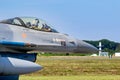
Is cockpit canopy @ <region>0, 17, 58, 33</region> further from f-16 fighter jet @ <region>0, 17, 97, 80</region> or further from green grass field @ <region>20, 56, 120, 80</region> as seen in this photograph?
green grass field @ <region>20, 56, 120, 80</region>

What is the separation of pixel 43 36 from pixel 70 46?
115 cm

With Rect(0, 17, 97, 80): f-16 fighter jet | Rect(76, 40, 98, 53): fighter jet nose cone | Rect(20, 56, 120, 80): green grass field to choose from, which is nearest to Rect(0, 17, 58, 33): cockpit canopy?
Rect(0, 17, 97, 80): f-16 fighter jet

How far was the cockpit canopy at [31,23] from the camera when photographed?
56.8 ft

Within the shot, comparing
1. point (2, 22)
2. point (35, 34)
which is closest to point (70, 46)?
point (35, 34)

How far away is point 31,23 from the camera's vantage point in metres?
17.5

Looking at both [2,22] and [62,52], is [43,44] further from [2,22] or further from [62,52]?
[2,22]

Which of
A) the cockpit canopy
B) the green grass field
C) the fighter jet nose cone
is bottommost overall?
the green grass field

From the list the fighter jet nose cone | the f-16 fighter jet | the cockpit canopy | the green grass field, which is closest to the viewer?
the f-16 fighter jet

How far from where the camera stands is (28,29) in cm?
1709

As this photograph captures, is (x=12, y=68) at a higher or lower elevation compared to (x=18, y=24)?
lower

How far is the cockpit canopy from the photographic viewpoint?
1731 cm

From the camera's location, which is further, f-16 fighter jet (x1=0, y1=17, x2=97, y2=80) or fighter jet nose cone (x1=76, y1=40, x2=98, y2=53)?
fighter jet nose cone (x1=76, y1=40, x2=98, y2=53)

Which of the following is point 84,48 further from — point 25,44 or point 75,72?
point 75,72

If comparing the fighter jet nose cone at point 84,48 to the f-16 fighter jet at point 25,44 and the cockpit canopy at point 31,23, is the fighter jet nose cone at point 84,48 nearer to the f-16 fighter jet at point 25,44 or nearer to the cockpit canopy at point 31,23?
the f-16 fighter jet at point 25,44
